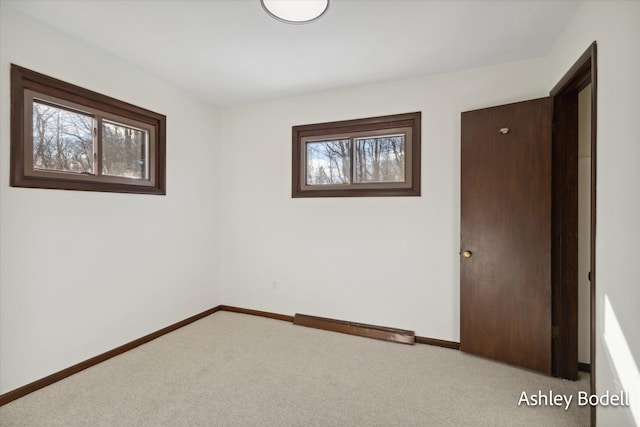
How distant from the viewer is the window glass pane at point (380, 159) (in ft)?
10.6

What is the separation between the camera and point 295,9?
1.95 meters

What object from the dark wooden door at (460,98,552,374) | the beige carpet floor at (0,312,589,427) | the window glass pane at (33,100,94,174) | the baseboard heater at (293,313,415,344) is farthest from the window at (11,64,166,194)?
the dark wooden door at (460,98,552,374)

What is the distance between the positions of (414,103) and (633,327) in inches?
92.7

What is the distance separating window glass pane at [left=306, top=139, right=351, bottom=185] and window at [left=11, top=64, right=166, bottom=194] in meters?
1.57

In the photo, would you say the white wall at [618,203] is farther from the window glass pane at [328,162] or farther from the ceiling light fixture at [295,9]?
the window glass pane at [328,162]

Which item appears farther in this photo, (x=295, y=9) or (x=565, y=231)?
(x=565, y=231)

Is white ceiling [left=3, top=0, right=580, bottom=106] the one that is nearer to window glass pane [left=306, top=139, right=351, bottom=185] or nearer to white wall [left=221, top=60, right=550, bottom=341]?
white wall [left=221, top=60, right=550, bottom=341]

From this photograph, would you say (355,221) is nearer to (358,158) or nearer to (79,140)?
(358,158)

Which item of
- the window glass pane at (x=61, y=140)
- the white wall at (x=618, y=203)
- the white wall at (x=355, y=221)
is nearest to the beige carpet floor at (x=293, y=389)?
the white wall at (x=355, y=221)

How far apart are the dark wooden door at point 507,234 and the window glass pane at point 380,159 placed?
A: 639 mm

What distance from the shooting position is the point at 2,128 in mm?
2039

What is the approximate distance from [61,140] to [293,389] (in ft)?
8.42

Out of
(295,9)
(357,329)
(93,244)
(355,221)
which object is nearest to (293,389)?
(357,329)

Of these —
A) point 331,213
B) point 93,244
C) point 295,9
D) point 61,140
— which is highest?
point 295,9
